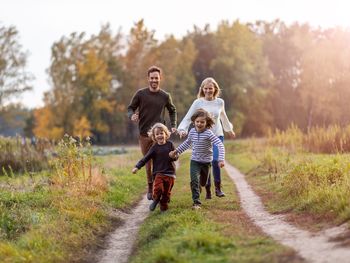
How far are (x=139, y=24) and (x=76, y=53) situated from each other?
7176mm

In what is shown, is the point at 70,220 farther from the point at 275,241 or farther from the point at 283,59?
the point at 283,59

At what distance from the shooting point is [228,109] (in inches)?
2106

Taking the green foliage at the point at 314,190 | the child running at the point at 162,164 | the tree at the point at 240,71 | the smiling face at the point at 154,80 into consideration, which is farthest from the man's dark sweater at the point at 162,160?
the tree at the point at 240,71

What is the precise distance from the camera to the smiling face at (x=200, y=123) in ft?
35.6

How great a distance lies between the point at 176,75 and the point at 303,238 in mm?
44794

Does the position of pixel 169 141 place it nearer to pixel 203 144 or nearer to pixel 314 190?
pixel 203 144

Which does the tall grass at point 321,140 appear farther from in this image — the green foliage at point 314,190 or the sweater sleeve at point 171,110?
the sweater sleeve at point 171,110

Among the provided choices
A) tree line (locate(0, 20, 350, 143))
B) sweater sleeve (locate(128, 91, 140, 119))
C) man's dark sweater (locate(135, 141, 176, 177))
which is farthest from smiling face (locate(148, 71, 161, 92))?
tree line (locate(0, 20, 350, 143))

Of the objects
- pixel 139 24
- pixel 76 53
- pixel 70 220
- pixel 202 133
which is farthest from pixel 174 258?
pixel 76 53

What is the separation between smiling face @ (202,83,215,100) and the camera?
466 inches

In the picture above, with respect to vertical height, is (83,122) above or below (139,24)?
below

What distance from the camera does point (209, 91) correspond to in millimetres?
11867

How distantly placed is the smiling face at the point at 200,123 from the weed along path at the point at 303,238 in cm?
183

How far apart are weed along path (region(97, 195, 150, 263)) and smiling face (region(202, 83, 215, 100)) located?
274 centimetres
